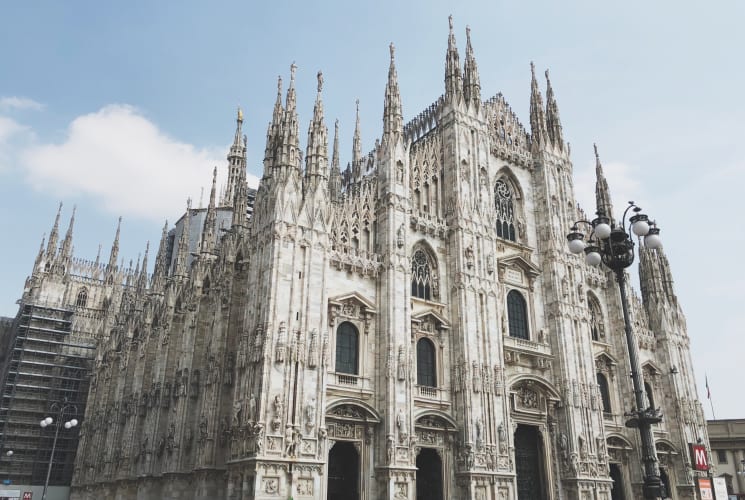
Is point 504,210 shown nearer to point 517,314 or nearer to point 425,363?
point 517,314

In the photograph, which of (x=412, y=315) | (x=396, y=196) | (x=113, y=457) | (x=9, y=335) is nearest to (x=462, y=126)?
(x=396, y=196)

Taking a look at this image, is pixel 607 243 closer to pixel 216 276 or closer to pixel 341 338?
pixel 341 338

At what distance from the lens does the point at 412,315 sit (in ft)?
94.4

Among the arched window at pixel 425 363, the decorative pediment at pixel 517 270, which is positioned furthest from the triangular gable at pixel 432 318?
the decorative pediment at pixel 517 270

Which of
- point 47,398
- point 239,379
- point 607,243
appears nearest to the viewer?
point 607,243

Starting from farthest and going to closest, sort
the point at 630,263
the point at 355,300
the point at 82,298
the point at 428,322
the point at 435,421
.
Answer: the point at 82,298
the point at 428,322
the point at 435,421
the point at 355,300
the point at 630,263

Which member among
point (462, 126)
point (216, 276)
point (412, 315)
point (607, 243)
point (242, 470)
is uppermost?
point (462, 126)

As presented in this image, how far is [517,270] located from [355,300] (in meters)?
11.6

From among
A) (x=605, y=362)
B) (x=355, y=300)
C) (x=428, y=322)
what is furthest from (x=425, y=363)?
(x=605, y=362)

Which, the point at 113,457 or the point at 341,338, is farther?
the point at 113,457

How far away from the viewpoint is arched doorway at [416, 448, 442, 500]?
1085 inches

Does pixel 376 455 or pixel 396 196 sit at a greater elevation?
pixel 396 196

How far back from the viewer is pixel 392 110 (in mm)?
32438

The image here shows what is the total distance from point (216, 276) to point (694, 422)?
2978 cm
